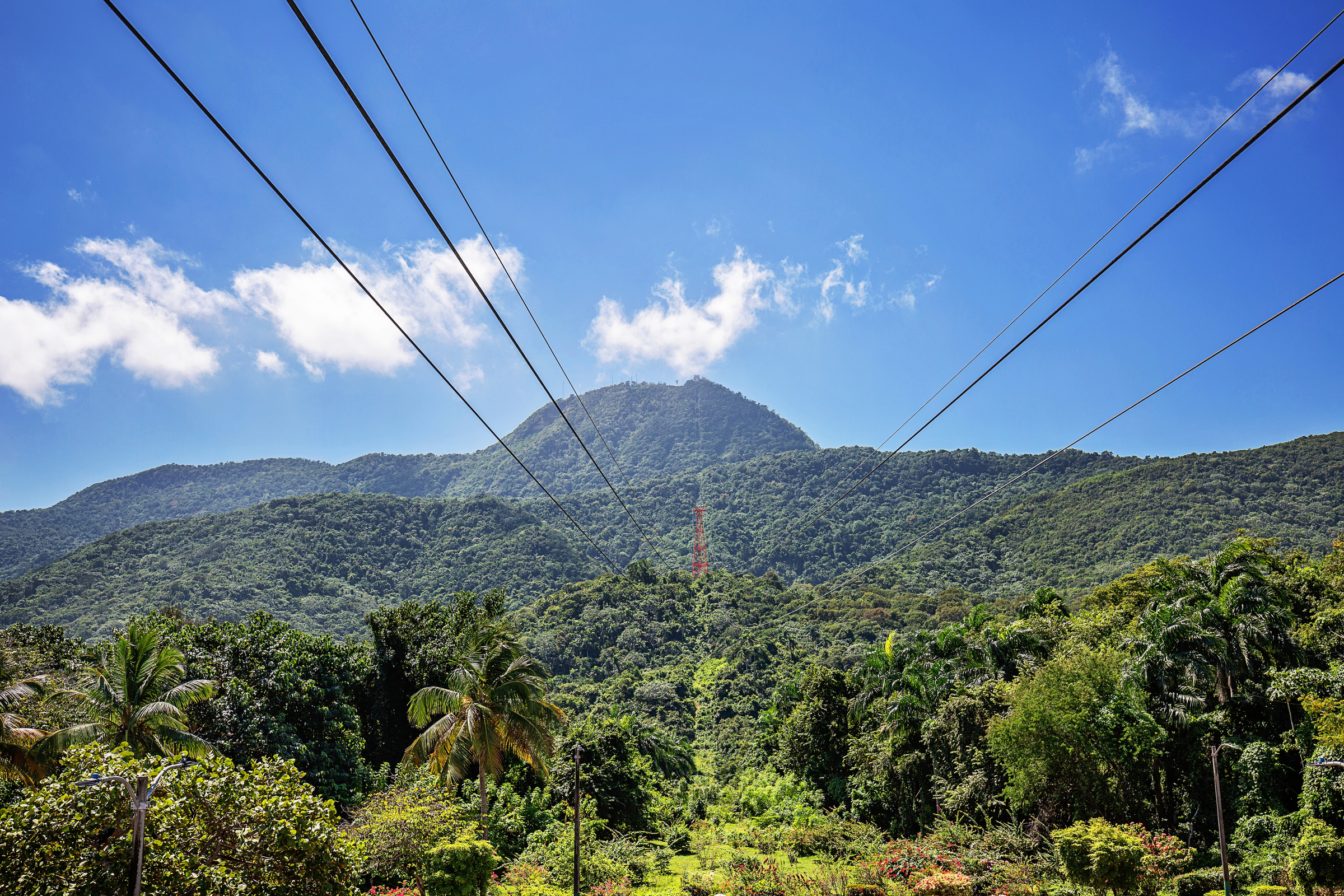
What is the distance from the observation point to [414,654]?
32.2 m

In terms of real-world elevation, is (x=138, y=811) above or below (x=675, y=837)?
above

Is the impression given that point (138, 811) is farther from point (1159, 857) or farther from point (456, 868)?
point (1159, 857)

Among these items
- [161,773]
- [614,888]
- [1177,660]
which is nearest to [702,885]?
[614,888]

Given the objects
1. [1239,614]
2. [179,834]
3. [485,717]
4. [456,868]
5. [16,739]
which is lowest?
[456,868]

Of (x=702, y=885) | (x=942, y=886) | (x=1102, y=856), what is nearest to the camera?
(x=1102, y=856)


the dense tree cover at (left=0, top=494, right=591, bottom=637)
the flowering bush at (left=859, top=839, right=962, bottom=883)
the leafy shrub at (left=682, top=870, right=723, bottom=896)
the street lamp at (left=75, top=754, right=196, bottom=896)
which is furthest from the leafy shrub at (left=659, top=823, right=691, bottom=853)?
the dense tree cover at (left=0, top=494, right=591, bottom=637)

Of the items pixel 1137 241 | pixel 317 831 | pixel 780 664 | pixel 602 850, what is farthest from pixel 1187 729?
pixel 780 664

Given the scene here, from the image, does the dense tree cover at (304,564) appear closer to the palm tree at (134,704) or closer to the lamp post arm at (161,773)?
the palm tree at (134,704)

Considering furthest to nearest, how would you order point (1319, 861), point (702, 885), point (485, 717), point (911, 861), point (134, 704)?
1. point (485, 717)
2. point (911, 861)
3. point (702, 885)
4. point (134, 704)
5. point (1319, 861)

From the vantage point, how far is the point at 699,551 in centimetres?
11900

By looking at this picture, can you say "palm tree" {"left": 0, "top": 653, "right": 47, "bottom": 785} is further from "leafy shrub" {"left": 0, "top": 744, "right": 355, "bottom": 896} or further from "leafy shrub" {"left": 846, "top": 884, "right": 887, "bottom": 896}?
"leafy shrub" {"left": 846, "top": 884, "right": 887, "bottom": 896}

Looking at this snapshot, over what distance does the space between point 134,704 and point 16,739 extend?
6.94 feet

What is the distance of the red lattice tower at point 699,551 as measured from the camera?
10469 centimetres

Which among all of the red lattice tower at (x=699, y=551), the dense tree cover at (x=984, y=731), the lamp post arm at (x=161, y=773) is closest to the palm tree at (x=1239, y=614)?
the dense tree cover at (x=984, y=731)
